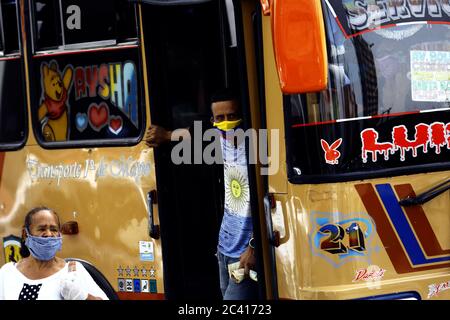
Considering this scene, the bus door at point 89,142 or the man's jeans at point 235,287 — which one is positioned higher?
the bus door at point 89,142

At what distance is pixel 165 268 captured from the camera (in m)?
5.57

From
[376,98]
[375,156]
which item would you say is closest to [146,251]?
[375,156]

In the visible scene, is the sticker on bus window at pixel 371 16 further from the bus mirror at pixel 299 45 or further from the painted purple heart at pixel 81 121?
the painted purple heart at pixel 81 121

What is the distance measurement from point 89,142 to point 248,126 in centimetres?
126

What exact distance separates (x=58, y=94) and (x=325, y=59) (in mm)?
2259

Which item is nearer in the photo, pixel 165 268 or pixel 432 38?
pixel 432 38

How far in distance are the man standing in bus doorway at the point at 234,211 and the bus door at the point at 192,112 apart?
0.39 meters

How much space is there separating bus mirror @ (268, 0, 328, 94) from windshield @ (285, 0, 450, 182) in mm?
426

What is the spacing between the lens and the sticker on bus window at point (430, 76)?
16.0 feet

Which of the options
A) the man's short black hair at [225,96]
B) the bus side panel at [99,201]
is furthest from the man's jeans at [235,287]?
the man's short black hair at [225,96]

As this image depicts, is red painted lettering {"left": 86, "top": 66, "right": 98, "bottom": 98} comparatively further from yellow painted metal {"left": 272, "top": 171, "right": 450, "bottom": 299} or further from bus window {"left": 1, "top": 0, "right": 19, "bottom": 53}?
yellow painted metal {"left": 272, "top": 171, "right": 450, "bottom": 299}
